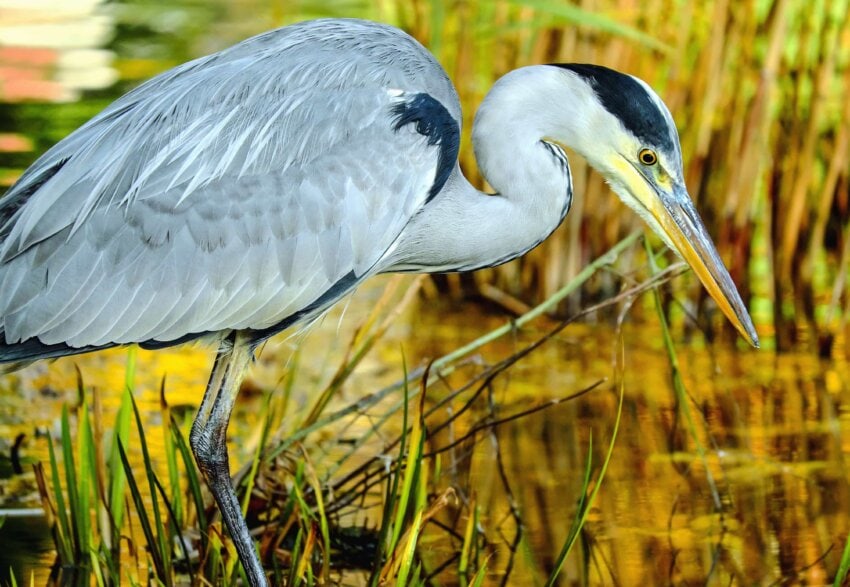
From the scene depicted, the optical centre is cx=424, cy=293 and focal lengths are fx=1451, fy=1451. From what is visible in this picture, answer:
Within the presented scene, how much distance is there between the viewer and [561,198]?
395cm

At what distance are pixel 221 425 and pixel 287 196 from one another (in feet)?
2.33

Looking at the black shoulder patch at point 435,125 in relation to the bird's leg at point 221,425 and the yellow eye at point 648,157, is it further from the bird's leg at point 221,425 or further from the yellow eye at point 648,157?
the bird's leg at point 221,425

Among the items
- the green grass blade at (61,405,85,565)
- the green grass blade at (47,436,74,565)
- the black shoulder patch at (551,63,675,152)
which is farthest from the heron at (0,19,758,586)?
the green grass blade at (47,436,74,565)

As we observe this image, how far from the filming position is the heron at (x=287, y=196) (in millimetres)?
3766

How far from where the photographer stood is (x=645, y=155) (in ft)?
12.7

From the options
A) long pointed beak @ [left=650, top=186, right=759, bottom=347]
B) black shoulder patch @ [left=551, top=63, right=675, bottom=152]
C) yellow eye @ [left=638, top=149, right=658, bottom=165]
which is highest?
black shoulder patch @ [left=551, top=63, right=675, bottom=152]

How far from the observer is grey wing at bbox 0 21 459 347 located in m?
3.75

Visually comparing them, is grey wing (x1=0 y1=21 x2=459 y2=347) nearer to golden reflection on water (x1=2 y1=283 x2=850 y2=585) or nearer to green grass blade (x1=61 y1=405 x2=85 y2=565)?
green grass blade (x1=61 y1=405 x2=85 y2=565)

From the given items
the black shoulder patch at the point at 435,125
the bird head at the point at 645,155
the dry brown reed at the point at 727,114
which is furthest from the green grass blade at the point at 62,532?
the dry brown reed at the point at 727,114

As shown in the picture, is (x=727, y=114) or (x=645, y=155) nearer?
(x=645, y=155)

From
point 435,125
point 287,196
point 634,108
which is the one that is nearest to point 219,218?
point 287,196

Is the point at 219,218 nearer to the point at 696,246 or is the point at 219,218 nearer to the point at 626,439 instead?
the point at 696,246

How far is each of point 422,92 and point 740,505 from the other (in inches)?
69.6

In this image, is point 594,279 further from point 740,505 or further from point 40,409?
point 40,409
